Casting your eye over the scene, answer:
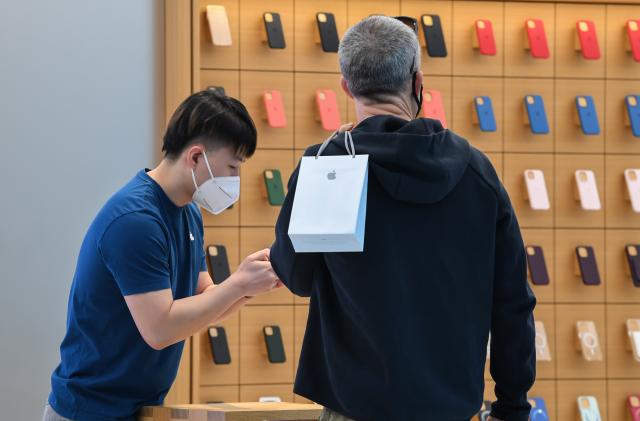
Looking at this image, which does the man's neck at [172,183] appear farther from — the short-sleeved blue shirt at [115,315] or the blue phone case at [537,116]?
the blue phone case at [537,116]

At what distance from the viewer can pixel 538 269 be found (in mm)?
6203

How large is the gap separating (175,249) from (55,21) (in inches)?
113

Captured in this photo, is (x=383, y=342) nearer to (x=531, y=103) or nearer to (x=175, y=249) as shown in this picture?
(x=175, y=249)

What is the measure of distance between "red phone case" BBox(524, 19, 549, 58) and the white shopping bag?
4410 millimetres

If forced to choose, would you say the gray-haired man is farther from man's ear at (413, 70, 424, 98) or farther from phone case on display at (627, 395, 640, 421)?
phone case on display at (627, 395, 640, 421)

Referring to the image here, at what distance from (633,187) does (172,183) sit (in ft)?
13.7

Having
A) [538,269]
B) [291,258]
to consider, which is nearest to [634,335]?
[538,269]

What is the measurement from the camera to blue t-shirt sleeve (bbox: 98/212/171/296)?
8.67ft

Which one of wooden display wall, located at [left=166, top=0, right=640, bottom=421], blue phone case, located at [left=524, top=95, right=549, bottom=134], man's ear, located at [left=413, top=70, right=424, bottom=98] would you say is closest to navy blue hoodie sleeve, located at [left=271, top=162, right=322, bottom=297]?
man's ear, located at [left=413, top=70, right=424, bottom=98]

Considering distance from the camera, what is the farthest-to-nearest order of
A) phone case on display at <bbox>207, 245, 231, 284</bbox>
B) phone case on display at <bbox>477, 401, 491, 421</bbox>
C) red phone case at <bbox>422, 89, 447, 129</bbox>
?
red phone case at <bbox>422, 89, 447, 129</bbox>
phone case on display at <bbox>207, 245, 231, 284</bbox>
phone case on display at <bbox>477, 401, 491, 421</bbox>

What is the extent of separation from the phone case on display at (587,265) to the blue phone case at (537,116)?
2.59ft

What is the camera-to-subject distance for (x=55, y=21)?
208 inches

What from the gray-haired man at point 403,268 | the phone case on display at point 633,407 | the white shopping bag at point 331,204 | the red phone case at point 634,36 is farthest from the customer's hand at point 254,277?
the red phone case at point 634,36

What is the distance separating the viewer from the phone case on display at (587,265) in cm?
627
